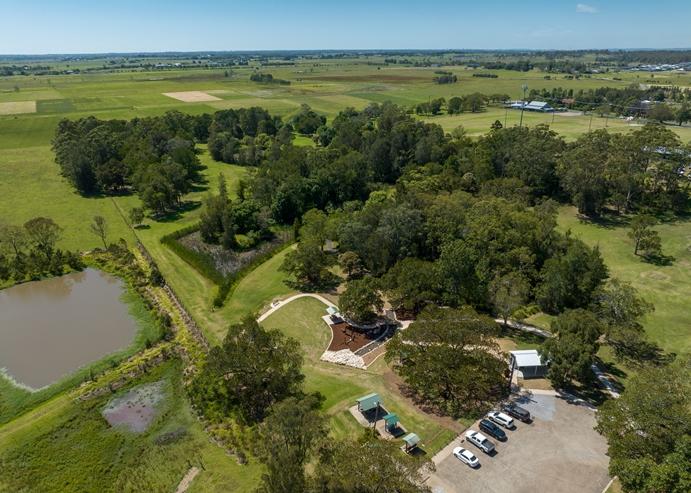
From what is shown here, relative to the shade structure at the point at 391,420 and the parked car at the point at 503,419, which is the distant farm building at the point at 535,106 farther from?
the shade structure at the point at 391,420

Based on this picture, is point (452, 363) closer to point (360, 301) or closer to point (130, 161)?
point (360, 301)

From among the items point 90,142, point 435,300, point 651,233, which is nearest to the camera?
point 435,300

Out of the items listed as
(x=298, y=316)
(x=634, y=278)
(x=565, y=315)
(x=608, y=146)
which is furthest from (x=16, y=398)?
(x=608, y=146)

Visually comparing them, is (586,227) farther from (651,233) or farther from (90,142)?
(90,142)

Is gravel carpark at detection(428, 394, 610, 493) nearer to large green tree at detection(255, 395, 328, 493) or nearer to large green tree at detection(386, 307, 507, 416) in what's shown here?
large green tree at detection(386, 307, 507, 416)

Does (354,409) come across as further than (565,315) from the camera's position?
No
